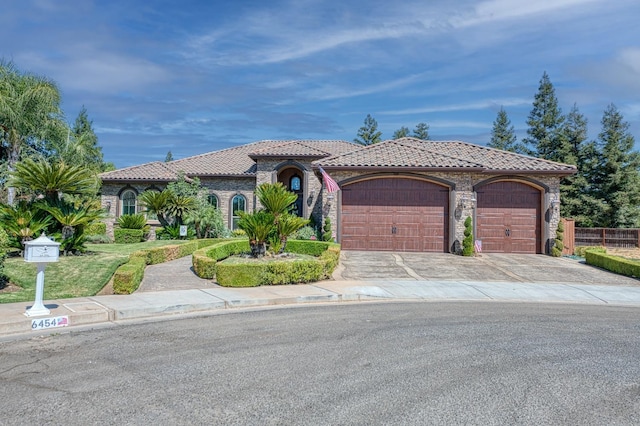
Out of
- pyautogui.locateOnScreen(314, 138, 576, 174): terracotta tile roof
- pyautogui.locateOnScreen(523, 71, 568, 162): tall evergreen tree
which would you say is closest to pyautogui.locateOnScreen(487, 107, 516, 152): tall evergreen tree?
pyautogui.locateOnScreen(523, 71, 568, 162): tall evergreen tree

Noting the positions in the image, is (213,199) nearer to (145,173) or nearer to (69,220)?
(145,173)

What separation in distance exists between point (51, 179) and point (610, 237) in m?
27.6

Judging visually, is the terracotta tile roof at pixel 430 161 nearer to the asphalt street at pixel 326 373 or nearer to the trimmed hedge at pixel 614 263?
the trimmed hedge at pixel 614 263

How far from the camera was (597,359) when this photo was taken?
6.52 meters

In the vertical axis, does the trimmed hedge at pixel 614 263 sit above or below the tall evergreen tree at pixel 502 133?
below

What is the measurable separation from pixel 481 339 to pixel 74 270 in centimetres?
1021

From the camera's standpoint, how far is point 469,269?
17.2 metres

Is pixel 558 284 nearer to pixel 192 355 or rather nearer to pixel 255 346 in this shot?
pixel 255 346

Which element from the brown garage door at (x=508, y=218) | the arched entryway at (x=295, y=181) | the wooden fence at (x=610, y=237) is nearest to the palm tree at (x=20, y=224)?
the arched entryway at (x=295, y=181)

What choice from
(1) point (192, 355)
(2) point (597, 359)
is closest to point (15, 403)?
(1) point (192, 355)

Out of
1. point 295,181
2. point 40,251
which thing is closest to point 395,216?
point 295,181

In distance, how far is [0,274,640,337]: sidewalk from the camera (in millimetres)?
8586

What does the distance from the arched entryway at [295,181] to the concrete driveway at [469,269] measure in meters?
8.20

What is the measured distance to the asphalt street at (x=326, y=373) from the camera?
4.49 metres
